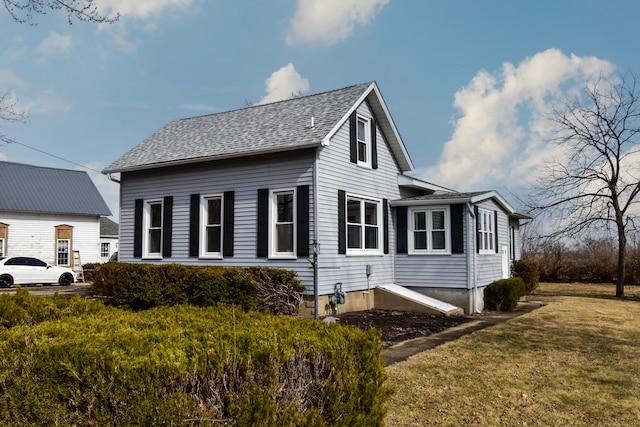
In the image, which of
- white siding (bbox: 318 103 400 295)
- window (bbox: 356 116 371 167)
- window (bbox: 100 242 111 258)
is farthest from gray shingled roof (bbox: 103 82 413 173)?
window (bbox: 100 242 111 258)

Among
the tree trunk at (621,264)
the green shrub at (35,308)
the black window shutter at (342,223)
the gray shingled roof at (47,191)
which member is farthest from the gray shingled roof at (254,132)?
the gray shingled roof at (47,191)

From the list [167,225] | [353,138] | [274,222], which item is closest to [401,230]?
[353,138]

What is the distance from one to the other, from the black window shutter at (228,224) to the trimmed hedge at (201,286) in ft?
5.51

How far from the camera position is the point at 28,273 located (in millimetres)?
24781

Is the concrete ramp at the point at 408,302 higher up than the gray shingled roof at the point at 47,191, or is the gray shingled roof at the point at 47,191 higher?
the gray shingled roof at the point at 47,191

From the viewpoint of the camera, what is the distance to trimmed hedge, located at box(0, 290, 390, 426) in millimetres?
3205

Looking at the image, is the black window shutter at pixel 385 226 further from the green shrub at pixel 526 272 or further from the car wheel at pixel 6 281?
the car wheel at pixel 6 281

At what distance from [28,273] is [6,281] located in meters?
1.01

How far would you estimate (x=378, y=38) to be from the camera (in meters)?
13.3

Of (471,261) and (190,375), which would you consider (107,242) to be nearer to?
(471,261)

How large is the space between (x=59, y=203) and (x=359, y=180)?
23.7 m

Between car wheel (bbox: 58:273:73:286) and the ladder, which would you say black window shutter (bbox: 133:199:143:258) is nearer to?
car wheel (bbox: 58:273:73:286)

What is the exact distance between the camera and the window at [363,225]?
1486 centimetres

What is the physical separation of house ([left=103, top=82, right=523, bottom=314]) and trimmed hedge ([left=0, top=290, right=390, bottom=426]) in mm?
8646
